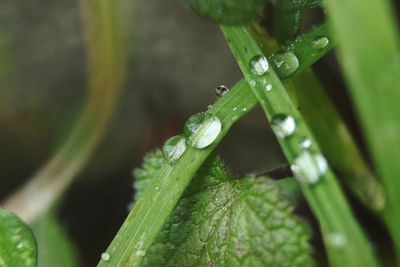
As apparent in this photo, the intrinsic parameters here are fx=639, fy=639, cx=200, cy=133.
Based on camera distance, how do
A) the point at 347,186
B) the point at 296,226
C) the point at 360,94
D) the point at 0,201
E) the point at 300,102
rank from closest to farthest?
1. the point at 360,94
2. the point at 296,226
3. the point at 300,102
4. the point at 347,186
5. the point at 0,201

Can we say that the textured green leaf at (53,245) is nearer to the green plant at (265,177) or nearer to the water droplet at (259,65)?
the green plant at (265,177)

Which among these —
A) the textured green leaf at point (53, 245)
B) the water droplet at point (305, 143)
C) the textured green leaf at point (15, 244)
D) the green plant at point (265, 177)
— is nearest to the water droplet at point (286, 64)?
the green plant at point (265, 177)

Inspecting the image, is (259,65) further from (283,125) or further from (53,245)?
(53,245)

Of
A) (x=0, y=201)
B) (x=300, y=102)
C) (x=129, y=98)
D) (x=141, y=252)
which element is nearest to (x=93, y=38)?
(x=129, y=98)

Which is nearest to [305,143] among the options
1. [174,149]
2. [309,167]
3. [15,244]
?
[309,167]

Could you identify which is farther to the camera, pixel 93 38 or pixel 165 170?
pixel 93 38

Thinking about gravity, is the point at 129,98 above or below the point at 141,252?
below

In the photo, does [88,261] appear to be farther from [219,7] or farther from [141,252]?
[219,7]
